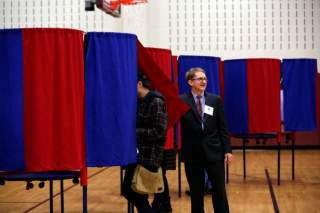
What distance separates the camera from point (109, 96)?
131 inches

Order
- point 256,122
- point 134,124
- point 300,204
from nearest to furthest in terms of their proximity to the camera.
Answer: point 134,124 → point 300,204 → point 256,122

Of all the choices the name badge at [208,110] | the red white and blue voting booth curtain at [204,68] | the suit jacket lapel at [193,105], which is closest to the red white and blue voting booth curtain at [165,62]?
the red white and blue voting booth curtain at [204,68]

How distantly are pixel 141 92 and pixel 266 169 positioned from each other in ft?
17.8

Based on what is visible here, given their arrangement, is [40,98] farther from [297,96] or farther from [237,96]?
[297,96]

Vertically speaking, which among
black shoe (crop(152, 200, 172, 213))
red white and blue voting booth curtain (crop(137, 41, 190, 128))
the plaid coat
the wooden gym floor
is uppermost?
red white and blue voting booth curtain (crop(137, 41, 190, 128))

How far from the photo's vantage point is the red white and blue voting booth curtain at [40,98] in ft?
10.4

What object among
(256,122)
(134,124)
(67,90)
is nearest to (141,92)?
(134,124)

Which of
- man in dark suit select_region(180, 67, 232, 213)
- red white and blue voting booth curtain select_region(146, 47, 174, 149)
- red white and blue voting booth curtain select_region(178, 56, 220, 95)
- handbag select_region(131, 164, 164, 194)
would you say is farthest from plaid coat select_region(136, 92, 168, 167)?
red white and blue voting booth curtain select_region(178, 56, 220, 95)

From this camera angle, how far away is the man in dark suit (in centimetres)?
412

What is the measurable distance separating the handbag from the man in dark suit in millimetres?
595

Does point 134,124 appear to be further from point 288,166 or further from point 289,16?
point 289,16

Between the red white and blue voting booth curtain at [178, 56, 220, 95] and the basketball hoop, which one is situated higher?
the basketball hoop

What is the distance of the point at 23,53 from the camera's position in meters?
3.16

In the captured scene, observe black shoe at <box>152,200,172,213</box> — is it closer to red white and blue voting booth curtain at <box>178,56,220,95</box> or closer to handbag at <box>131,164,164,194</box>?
red white and blue voting booth curtain at <box>178,56,220,95</box>
